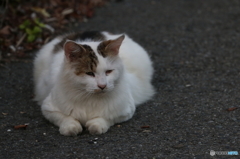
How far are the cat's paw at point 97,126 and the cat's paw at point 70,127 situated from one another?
0.37 feet

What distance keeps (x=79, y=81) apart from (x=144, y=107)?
1312 mm

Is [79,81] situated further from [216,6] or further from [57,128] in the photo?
[216,6]

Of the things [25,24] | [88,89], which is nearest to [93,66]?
[88,89]

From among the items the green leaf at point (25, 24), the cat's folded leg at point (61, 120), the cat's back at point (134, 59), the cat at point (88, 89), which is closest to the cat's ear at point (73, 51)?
the cat at point (88, 89)

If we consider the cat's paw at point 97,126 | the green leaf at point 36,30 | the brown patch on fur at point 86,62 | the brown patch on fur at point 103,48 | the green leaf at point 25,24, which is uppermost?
the brown patch on fur at point 103,48

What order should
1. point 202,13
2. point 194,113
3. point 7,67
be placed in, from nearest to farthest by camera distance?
point 194,113 < point 7,67 < point 202,13

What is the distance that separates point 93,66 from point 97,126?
64cm

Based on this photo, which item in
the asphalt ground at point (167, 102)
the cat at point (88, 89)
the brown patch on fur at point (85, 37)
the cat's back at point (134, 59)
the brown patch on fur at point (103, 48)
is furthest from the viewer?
the cat's back at point (134, 59)

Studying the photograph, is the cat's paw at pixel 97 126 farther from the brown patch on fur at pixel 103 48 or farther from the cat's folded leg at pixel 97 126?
the brown patch on fur at pixel 103 48

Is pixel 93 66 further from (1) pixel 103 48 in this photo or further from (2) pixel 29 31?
(2) pixel 29 31

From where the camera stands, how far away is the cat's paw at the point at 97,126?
4395 mm

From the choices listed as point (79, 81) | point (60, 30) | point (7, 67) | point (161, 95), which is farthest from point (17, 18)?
point (79, 81)

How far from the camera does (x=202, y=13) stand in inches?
382

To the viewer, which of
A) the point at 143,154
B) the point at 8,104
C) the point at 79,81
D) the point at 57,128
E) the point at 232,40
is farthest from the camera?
the point at 232,40
